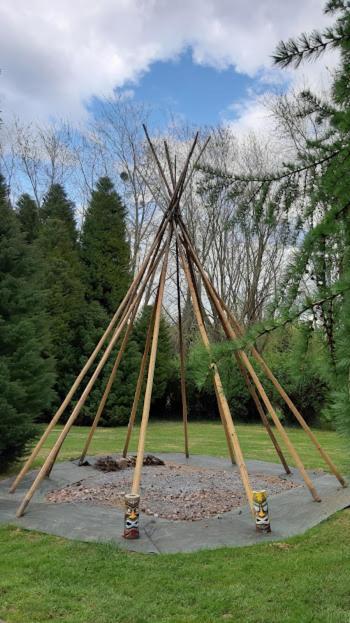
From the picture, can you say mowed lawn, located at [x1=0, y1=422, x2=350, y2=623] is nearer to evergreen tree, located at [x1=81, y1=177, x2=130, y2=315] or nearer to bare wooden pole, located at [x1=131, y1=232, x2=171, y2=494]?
bare wooden pole, located at [x1=131, y1=232, x2=171, y2=494]

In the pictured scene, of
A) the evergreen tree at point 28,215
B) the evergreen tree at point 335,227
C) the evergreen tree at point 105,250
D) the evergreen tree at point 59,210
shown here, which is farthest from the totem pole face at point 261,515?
the evergreen tree at point 28,215

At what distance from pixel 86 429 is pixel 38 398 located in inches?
264

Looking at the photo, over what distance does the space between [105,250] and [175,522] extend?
11.5 m

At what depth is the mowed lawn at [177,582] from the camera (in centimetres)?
293

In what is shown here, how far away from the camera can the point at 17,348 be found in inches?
269

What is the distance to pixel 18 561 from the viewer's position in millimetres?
3725

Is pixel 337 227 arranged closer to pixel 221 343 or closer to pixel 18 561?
pixel 221 343

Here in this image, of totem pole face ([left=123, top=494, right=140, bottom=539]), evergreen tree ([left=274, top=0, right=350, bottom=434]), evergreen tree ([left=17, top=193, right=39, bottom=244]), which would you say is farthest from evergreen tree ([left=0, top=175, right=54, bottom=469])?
evergreen tree ([left=17, top=193, right=39, bottom=244])

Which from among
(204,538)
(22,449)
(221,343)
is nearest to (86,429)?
(22,449)

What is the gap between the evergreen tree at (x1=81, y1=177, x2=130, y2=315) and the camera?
15094mm

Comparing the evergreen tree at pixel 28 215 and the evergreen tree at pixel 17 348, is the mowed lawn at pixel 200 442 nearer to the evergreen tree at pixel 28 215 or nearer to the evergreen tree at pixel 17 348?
the evergreen tree at pixel 17 348

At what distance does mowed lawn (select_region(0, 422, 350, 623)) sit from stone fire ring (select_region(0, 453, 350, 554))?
142 mm

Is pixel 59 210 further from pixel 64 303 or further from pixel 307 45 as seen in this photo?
pixel 307 45

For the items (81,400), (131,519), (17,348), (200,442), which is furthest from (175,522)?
(200,442)
